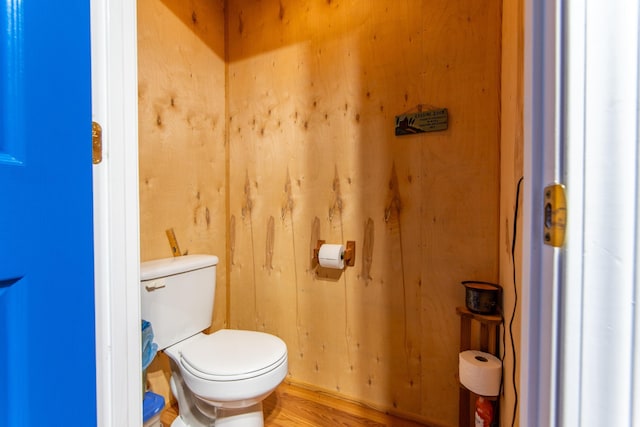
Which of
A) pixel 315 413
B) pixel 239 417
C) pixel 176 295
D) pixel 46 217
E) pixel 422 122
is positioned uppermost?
pixel 422 122

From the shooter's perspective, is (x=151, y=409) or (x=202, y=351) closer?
(x=151, y=409)

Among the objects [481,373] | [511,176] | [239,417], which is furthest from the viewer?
[239,417]

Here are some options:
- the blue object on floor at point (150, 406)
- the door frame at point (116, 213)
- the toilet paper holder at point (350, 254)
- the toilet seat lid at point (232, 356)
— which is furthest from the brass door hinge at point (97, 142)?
the toilet paper holder at point (350, 254)

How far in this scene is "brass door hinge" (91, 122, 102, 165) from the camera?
598mm

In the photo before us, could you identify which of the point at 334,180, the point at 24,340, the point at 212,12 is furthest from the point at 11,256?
the point at 212,12

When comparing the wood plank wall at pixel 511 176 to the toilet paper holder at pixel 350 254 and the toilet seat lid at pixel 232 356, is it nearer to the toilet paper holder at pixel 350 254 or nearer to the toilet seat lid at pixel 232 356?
the toilet paper holder at pixel 350 254

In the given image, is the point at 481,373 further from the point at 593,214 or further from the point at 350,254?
the point at 593,214

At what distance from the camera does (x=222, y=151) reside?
188 centimetres

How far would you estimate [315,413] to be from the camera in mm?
1485

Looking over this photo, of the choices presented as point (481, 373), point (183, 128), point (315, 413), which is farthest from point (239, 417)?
point (183, 128)

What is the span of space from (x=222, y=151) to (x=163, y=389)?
4.55ft

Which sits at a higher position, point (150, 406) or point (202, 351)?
point (202, 351)

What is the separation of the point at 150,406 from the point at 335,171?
1338 mm

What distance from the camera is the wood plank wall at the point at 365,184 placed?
1.32 metres
